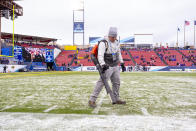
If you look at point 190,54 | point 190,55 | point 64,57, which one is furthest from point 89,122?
point 190,54

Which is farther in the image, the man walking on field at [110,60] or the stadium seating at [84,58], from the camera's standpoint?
the stadium seating at [84,58]

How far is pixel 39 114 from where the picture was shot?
292 cm

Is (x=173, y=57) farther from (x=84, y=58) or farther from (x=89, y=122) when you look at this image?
(x=89, y=122)

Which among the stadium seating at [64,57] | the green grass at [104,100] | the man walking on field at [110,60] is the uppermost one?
the stadium seating at [64,57]

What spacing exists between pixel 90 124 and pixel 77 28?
47.7 metres

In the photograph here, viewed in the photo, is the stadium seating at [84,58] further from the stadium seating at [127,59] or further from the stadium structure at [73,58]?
the stadium seating at [127,59]

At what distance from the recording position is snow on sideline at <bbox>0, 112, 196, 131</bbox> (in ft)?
7.36

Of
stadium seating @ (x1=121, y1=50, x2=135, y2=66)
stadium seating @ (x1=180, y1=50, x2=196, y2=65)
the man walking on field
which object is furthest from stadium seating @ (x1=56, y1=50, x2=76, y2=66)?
the man walking on field

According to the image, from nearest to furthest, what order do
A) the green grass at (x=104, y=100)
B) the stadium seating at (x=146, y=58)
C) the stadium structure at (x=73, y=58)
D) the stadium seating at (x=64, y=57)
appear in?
the green grass at (x=104, y=100) < the stadium structure at (x=73, y=58) < the stadium seating at (x=146, y=58) < the stadium seating at (x=64, y=57)

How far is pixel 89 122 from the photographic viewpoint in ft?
8.14

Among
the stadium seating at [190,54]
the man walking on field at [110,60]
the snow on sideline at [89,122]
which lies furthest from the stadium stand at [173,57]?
the snow on sideline at [89,122]

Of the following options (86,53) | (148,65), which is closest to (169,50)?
(148,65)

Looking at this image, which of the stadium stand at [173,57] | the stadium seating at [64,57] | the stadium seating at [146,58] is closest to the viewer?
the stadium stand at [173,57]

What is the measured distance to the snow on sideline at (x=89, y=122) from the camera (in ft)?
7.36
